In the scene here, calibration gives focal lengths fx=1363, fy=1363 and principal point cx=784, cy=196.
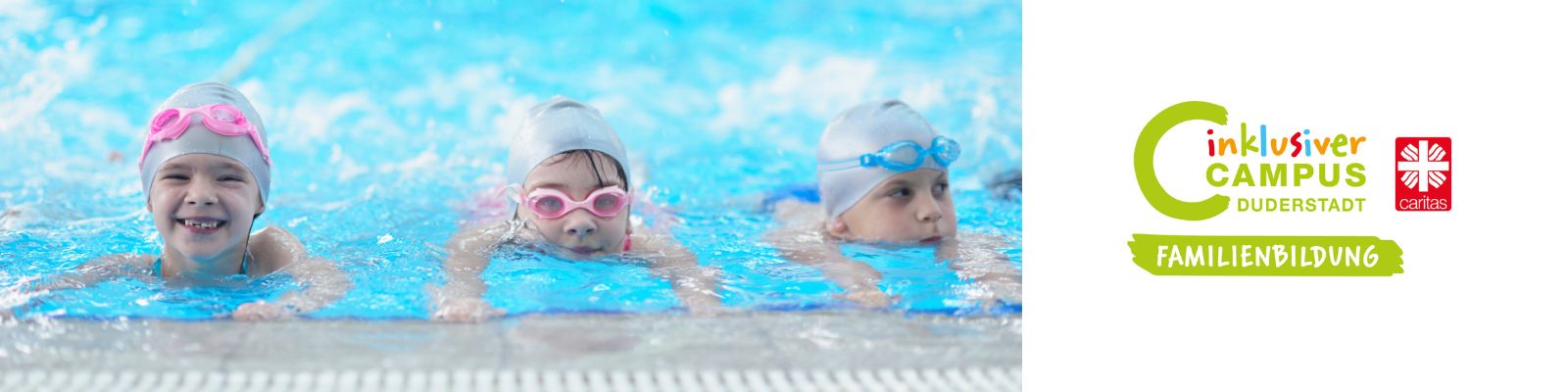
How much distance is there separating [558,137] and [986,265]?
149 centimetres

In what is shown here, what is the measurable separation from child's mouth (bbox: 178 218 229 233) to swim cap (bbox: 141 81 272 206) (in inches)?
7.0

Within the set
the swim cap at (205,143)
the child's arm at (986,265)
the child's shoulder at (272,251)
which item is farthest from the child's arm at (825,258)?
the swim cap at (205,143)

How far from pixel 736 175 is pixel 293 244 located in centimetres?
356

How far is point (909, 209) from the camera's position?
499 centimetres

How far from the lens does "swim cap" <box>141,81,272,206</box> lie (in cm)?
395

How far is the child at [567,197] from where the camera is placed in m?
4.45

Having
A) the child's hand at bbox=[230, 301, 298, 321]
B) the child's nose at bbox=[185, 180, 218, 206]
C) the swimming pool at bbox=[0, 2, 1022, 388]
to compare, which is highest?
the swimming pool at bbox=[0, 2, 1022, 388]
